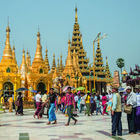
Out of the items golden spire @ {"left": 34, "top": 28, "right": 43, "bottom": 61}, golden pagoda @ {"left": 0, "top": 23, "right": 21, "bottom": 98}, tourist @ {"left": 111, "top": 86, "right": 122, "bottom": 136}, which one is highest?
golden spire @ {"left": 34, "top": 28, "right": 43, "bottom": 61}

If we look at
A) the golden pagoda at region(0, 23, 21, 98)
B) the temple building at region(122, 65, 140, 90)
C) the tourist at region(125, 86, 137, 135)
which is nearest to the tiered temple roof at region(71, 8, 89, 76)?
the temple building at region(122, 65, 140, 90)

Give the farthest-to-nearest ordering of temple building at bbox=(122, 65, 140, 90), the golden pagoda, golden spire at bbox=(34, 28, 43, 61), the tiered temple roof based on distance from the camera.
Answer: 1. the tiered temple roof
2. temple building at bbox=(122, 65, 140, 90)
3. golden spire at bbox=(34, 28, 43, 61)
4. the golden pagoda

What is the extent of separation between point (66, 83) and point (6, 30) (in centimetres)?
1517

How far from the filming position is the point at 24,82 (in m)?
51.8

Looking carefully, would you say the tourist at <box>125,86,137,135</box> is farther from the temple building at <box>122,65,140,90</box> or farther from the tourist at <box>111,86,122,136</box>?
the temple building at <box>122,65,140,90</box>

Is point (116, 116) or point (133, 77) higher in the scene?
point (133, 77)

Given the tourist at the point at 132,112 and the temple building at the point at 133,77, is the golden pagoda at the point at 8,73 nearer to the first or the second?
the temple building at the point at 133,77

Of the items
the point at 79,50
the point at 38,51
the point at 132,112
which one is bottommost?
the point at 132,112

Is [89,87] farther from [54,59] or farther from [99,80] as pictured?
[54,59]

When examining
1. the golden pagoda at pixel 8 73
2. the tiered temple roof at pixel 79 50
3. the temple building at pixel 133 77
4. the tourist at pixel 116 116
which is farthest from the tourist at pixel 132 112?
the tiered temple roof at pixel 79 50

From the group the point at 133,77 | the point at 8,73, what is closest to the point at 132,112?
the point at 8,73

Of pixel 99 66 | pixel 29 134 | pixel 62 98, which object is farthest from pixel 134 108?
pixel 99 66

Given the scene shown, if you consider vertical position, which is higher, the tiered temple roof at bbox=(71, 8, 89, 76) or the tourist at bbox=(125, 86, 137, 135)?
the tiered temple roof at bbox=(71, 8, 89, 76)

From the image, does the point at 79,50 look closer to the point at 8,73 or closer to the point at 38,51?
the point at 38,51
